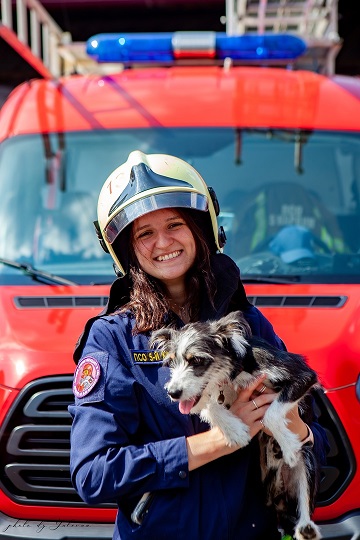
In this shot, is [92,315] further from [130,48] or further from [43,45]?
[43,45]

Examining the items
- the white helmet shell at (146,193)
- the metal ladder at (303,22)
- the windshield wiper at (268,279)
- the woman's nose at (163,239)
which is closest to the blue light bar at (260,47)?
the metal ladder at (303,22)

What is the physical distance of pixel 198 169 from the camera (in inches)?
186

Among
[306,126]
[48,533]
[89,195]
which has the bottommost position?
[48,533]

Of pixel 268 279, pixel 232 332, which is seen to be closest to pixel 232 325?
pixel 232 332

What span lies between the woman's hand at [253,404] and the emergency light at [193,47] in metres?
3.55

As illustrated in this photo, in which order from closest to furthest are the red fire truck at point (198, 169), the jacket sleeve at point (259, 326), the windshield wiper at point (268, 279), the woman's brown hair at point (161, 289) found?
the woman's brown hair at point (161, 289), the jacket sleeve at point (259, 326), the red fire truck at point (198, 169), the windshield wiper at point (268, 279)

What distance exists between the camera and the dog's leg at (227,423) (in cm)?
230

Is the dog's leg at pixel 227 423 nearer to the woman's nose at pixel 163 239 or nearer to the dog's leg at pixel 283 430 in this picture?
the dog's leg at pixel 283 430

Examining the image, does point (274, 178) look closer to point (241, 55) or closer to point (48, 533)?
point (241, 55)

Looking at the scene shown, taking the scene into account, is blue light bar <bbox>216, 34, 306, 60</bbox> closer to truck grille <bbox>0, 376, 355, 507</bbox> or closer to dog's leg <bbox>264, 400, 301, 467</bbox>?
truck grille <bbox>0, 376, 355, 507</bbox>

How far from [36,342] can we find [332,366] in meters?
1.24

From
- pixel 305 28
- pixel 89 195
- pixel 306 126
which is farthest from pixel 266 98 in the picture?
pixel 305 28

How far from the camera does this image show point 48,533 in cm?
323

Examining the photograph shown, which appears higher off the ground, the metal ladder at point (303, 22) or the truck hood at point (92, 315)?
the metal ladder at point (303, 22)
